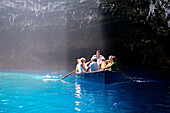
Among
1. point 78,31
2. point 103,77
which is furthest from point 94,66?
point 78,31

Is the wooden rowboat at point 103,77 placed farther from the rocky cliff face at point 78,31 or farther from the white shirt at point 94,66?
the rocky cliff face at point 78,31

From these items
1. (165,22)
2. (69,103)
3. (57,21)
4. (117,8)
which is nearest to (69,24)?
(57,21)

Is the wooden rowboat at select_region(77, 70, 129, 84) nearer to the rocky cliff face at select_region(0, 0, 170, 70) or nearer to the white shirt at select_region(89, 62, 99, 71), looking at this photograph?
the white shirt at select_region(89, 62, 99, 71)

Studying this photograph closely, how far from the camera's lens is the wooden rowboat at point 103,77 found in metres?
7.45

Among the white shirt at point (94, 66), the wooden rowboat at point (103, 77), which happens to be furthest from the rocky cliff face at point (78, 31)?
the white shirt at point (94, 66)

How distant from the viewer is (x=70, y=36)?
24359 millimetres

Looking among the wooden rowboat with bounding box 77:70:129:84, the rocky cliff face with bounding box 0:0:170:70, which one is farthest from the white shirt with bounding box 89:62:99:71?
the rocky cliff face with bounding box 0:0:170:70

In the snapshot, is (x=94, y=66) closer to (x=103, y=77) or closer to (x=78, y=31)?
(x=103, y=77)

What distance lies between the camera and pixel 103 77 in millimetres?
7500

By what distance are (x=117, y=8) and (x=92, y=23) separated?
370cm

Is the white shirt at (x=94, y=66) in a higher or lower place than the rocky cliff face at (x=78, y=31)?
lower

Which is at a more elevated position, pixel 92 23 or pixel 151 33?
pixel 92 23

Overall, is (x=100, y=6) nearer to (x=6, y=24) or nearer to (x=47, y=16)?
(x=47, y=16)

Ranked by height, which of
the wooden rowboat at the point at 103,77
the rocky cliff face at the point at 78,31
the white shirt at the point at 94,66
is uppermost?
the rocky cliff face at the point at 78,31
